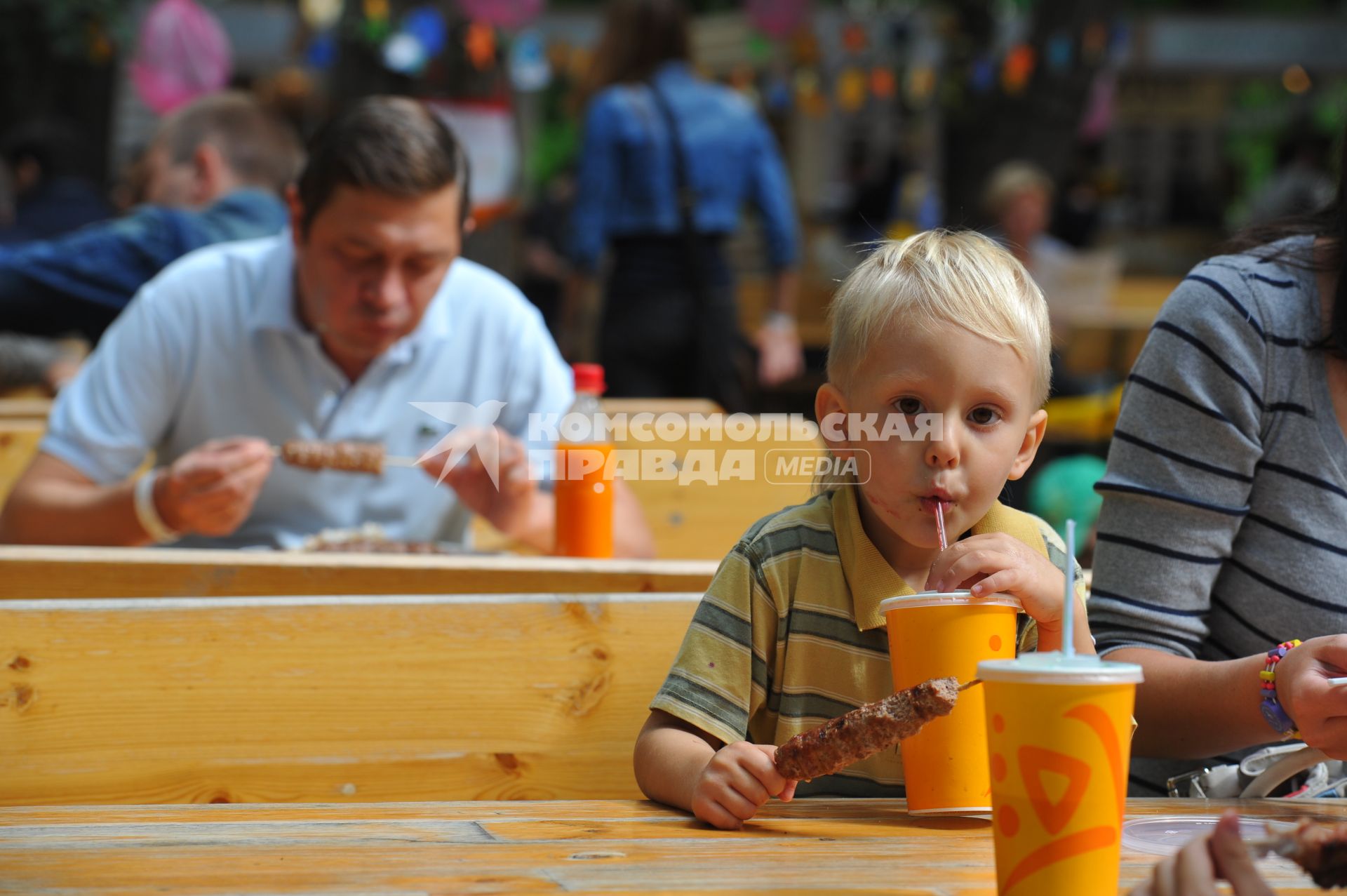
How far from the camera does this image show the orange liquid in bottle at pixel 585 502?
2.49 meters

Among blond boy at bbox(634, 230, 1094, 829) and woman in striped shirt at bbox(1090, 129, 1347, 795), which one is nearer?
blond boy at bbox(634, 230, 1094, 829)

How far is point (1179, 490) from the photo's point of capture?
1.85 metres

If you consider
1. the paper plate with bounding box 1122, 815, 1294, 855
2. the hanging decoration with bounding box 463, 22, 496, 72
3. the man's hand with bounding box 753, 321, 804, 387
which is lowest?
the man's hand with bounding box 753, 321, 804, 387

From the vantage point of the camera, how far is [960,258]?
1594 mm

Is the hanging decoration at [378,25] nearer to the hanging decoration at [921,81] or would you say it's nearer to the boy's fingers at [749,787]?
the boy's fingers at [749,787]

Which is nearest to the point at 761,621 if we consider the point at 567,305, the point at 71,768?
the point at 71,768

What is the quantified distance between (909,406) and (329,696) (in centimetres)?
88

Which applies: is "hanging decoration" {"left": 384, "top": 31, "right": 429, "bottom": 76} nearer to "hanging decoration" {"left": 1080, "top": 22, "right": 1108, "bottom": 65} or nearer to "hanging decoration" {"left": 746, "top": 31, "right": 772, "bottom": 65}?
"hanging decoration" {"left": 1080, "top": 22, "right": 1108, "bottom": 65}

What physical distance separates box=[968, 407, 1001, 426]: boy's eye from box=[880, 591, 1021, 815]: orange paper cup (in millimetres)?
243

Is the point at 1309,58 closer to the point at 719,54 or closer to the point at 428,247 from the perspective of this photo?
the point at 719,54

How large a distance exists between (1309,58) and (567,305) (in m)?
17.5

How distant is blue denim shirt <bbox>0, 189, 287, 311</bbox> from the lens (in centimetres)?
427

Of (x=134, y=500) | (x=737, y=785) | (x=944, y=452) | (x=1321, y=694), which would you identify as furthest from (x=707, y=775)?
(x=134, y=500)

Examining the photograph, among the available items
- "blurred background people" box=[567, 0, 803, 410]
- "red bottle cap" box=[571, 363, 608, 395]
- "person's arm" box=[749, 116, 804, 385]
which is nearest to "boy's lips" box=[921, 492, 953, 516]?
"red bottle cap" box=[571, 363, 608, 395]
